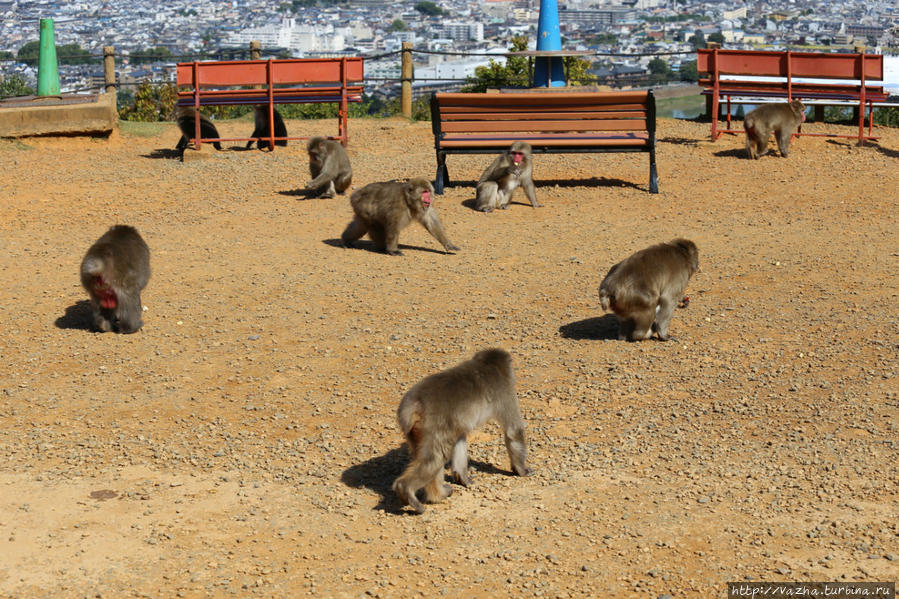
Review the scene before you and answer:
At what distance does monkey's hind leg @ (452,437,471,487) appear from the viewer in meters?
5.96

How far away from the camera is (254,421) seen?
23.0ft

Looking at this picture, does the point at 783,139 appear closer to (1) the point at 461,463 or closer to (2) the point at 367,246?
(2) the point at 367,246

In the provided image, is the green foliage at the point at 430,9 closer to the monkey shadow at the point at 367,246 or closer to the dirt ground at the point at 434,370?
the dirt ground at the point at 434,370

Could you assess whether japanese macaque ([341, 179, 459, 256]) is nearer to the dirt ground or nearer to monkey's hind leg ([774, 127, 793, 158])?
the dirt ground

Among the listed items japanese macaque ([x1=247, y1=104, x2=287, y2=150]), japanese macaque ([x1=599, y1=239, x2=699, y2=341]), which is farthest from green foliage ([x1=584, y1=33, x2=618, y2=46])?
japanese macaque ([x1=599, y1=239, x2=699, y2=341])

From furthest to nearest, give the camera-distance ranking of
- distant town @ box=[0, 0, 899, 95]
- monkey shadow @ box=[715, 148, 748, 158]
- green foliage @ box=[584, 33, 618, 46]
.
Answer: green foliage @ box=[584, 33, 618, 46] < distant town @ box=[0, 0, 899, 95] < monkey shadow @ box=[715, 148, 748, 158]

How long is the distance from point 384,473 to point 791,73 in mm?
11994

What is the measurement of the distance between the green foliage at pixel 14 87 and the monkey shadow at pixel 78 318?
15.4 metres

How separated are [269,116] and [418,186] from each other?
6326mm

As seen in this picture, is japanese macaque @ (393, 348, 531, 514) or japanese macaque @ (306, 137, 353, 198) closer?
japanese macaque @ (393, 348, 531, 514)

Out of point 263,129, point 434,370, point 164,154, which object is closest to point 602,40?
point 263,129

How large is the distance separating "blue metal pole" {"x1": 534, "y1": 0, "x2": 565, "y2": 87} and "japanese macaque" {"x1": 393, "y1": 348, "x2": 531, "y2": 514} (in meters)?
13.6

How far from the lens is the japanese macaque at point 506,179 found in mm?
12219

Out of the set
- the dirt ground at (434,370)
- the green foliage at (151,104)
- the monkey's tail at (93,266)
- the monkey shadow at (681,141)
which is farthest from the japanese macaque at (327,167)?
the green foliage at (151,104)
